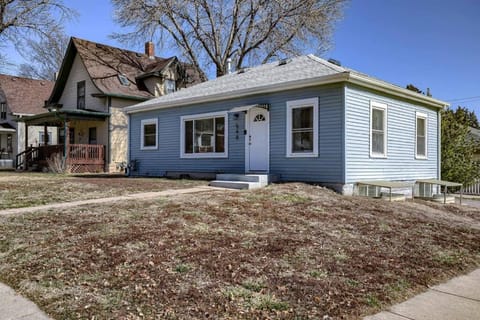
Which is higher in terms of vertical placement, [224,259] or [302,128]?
[302,128]

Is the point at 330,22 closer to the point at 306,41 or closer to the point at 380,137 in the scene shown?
the point at 306,41

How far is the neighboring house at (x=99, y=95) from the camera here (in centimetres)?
2023

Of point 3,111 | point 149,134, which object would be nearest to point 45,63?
point 3,111

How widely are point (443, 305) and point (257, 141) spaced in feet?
29.6

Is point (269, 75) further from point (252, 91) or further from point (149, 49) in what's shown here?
point (149, 49)

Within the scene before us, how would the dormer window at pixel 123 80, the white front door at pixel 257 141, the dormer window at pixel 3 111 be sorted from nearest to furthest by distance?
the white front door at pixel 257 141 → the dormer window at pixel 123 80 → the dormer window at pixel 3 111

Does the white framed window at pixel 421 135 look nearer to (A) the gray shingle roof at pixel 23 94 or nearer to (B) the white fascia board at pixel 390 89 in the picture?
(B) the white fascia board at pixel 390 89

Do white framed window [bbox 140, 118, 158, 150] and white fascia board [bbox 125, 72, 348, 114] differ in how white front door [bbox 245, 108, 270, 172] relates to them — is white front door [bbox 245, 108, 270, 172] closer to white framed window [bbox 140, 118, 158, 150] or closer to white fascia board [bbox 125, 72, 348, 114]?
white fascia board [bbox 125, 72, 348, 114]

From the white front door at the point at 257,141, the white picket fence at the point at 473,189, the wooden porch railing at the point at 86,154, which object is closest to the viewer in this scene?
the white front door at the point at 257,141

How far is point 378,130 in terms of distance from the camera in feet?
39.0

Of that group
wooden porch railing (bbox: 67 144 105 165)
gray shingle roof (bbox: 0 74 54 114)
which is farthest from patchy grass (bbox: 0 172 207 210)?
gray shingle roof (bbox: 0 74 54 114)

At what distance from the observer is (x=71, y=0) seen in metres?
22.8

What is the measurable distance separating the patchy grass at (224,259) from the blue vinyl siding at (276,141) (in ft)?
10.3

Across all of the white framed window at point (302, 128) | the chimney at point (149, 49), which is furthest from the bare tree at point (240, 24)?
the white framed window at point (302, 128)
